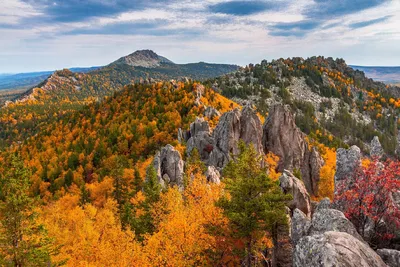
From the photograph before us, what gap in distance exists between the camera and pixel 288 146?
90125 mm

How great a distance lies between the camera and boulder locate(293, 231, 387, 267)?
1653 cm

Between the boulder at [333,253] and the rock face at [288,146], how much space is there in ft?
232

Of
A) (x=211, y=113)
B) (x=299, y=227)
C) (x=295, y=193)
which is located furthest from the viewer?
(x=211, y=113)

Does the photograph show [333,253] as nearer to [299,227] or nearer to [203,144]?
[299,227]

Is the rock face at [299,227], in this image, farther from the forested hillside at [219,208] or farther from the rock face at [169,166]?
the rock face at [169,166]

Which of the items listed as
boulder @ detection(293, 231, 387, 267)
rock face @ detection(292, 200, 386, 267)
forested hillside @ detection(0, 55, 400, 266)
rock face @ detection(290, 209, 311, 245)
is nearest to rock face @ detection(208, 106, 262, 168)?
forested hillside @ detection(0, 55, 400, 266)

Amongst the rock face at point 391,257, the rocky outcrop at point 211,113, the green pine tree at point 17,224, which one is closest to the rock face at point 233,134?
the rocky outcrop at point 211,113

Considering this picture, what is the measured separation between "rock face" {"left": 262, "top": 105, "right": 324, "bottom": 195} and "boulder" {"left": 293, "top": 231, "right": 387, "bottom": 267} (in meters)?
70.8

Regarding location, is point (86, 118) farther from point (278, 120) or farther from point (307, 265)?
point (307, 265)

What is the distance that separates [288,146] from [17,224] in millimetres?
75027

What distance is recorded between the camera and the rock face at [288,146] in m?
88.5

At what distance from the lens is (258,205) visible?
91.2 feet

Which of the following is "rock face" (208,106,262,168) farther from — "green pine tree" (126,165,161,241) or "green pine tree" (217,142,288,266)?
"green pine tree" (217,142,288,266)

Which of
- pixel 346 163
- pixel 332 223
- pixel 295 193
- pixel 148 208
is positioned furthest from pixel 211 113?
pixel 332 223
